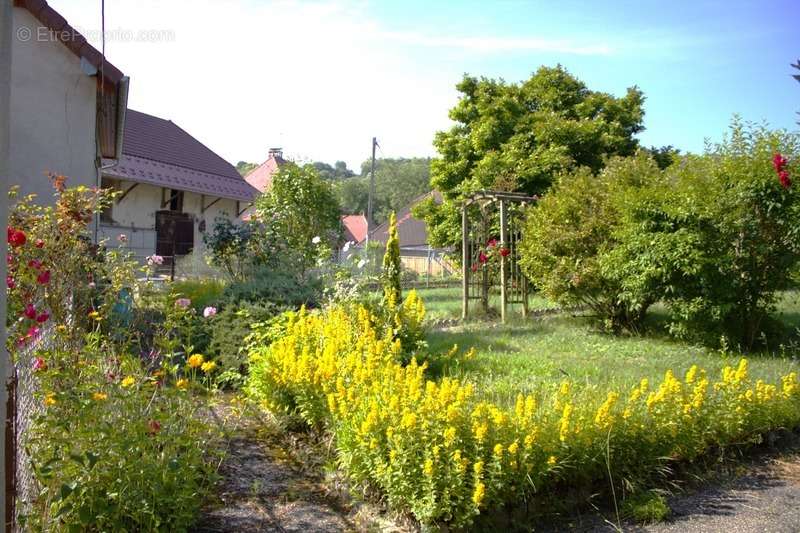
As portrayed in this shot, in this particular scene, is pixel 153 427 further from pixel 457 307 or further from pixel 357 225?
pixel 357 225

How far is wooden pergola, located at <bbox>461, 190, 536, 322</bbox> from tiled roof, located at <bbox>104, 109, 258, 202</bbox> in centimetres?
1157

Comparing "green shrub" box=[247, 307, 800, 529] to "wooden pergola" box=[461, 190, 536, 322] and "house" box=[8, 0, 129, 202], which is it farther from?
"wooden pergola" box=[461, 190, 536, 322]

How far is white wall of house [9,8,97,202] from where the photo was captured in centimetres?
925

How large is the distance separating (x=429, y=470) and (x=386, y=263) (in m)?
7.31

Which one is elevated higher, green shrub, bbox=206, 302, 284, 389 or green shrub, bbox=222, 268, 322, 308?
green shrub, bbox=222, 268, 322, 308

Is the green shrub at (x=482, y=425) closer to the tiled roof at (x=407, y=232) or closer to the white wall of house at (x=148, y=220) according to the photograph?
the white wall of house at (x=148, y=220)

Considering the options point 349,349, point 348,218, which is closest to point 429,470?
point 349,349

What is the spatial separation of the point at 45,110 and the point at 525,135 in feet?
42.7

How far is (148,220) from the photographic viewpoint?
21562 mm

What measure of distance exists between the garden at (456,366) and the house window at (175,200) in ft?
40.9

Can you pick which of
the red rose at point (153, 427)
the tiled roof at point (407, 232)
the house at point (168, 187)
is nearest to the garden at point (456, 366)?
the red rose at point (153, 427)

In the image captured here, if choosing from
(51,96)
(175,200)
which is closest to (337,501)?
(51,96)

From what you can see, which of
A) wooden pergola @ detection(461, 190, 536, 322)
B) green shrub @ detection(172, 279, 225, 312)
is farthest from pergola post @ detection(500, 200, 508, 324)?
green shrub @ detection(172, 279, 225, 312)

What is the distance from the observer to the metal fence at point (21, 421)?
106 inches
